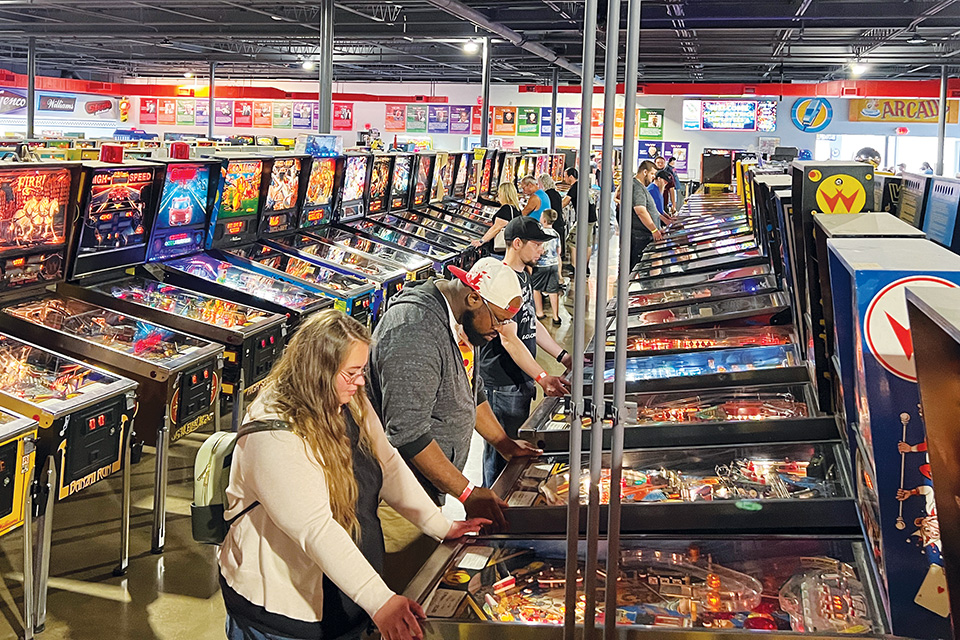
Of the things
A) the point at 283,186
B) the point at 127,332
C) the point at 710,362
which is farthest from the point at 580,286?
the point at 283,186

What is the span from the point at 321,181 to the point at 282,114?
18.1 metres

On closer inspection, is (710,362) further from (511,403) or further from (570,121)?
(570,121)

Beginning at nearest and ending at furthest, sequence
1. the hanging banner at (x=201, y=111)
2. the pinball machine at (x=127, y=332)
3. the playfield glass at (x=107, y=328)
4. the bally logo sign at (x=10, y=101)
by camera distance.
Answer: the pinball machine at (x=127, y=332) → the playfield glass at (x=107, y=328) → the bally logo sign at (x=10, y=101) → the hanging banner at (x=201, y=111)

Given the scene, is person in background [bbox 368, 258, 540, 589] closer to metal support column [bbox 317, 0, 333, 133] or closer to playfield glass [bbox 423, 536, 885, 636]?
playfield glass [bbox 423, 536, 885, 636]

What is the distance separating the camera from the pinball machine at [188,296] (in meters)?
4.64

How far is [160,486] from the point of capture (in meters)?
3.89

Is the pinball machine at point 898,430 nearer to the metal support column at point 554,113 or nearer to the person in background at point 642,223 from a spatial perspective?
the person in background at point 642,223

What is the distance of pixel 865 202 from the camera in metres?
2.56

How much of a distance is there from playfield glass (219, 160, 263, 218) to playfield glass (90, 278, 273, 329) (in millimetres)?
901

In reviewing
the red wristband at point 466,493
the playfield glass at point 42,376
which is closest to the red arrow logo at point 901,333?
the red wristband at point 466,493

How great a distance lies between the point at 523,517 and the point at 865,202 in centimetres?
126

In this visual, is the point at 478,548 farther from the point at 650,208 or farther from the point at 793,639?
the point at 650,208

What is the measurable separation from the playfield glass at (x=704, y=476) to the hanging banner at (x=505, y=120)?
Result: 21357 millimetres

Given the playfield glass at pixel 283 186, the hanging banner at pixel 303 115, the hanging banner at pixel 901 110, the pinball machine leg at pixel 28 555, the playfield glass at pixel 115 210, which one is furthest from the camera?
the hanging banner at pixel 303 115
